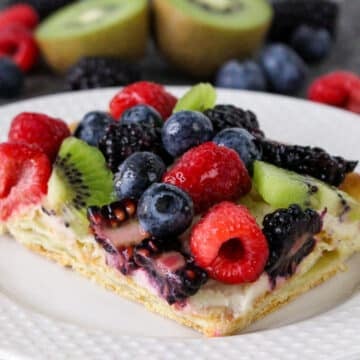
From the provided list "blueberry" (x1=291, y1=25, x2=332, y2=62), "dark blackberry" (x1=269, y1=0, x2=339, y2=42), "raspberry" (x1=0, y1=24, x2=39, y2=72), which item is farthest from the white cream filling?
"dark blackberry" (x1=269, y1=0, x2=339, y2=42)

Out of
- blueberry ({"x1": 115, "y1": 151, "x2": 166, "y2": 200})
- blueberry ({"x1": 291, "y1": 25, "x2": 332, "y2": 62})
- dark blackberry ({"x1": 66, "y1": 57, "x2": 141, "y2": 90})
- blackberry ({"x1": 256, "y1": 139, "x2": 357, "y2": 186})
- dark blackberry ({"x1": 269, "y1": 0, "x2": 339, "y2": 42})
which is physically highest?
blueberry ({"x1": 115, "y1": 151, "x2": 166, "y2": 200})

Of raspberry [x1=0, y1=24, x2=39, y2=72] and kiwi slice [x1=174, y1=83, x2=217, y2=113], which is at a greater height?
kiwi slice [x1=174, y1=83, x2=217, y2=113]

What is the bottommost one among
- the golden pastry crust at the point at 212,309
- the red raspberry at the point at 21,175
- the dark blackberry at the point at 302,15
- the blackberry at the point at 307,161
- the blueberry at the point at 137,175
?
the dark blackberry at the point at 302,15

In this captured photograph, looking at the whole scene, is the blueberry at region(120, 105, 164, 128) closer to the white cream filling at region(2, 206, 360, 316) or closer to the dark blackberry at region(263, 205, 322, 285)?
the white cream filling at region(2, 206, 360, 316)

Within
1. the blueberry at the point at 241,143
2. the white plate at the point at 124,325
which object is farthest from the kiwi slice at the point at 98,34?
the blueberry at the point at 241,143

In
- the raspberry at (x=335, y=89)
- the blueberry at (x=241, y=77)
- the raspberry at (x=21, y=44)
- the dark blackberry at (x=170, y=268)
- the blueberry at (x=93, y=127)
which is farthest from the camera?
the raspberry at (x=21, y=44)

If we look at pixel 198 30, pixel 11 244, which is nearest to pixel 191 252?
pixel 11 244

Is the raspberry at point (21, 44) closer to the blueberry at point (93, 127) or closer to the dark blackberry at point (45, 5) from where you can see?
the dark blackberry at point (45, 5)
